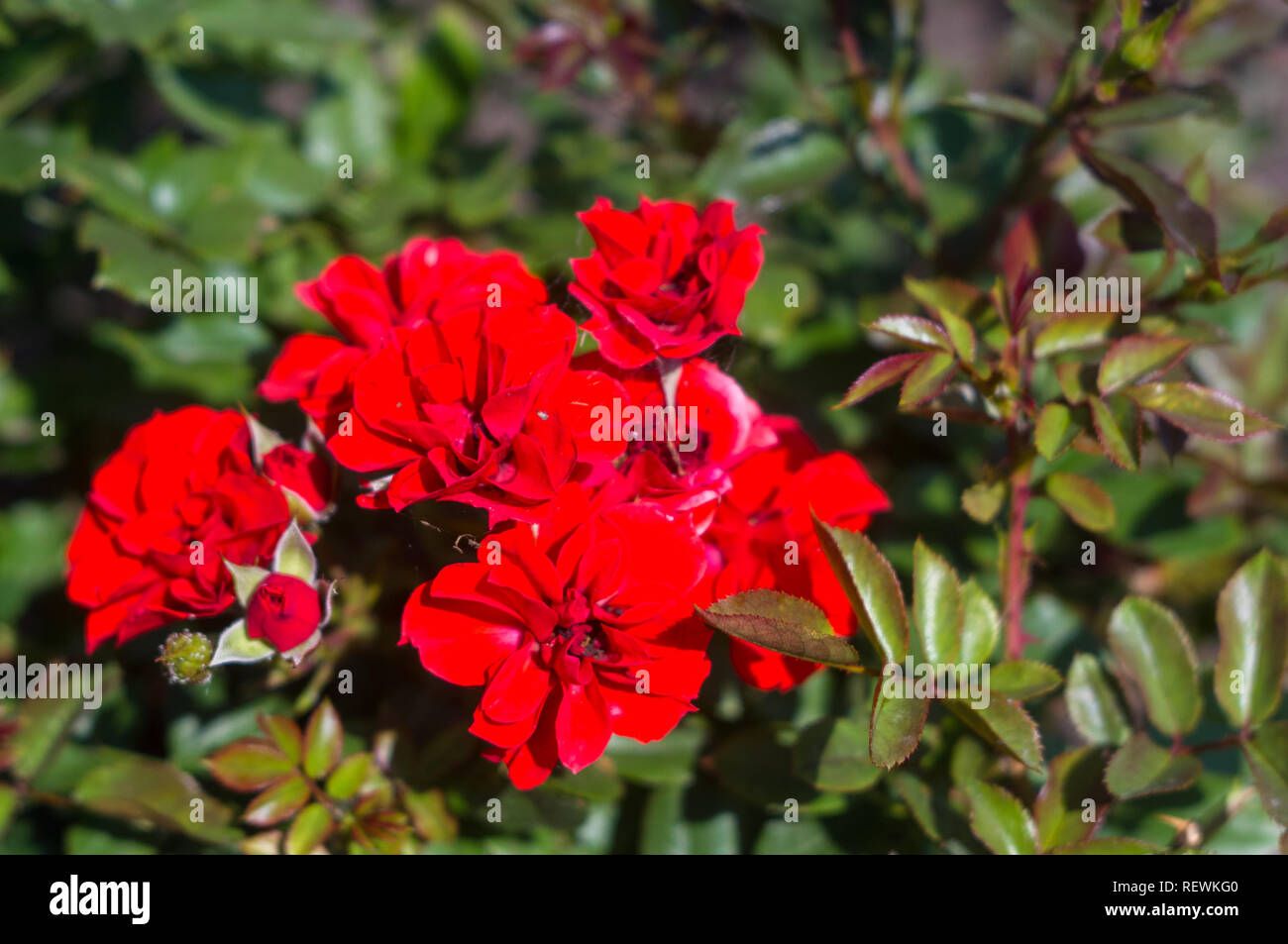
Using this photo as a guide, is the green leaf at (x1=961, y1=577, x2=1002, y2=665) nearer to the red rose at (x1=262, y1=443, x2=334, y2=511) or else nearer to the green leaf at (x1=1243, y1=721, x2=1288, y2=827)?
the green leaf at (x1=1243, y1=721, x2=1288, y2=827)

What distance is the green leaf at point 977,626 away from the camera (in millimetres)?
1268

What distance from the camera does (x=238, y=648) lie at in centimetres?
111

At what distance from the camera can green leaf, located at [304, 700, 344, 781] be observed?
1.35m

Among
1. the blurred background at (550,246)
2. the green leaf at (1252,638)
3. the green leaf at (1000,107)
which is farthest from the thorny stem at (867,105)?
the green leaf at (1252,638)

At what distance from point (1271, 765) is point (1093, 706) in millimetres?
247

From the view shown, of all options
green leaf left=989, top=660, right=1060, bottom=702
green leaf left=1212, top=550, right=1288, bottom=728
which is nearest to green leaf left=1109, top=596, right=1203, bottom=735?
green leaf left=1212, top=550, right=1288, bottom=728

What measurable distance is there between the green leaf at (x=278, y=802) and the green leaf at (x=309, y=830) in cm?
2

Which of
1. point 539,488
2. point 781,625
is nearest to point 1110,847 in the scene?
point 781,625

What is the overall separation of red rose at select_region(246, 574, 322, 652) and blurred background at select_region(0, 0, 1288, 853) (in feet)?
0.87

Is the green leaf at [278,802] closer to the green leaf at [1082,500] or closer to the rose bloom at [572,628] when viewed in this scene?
the rose bloom at [572,628]

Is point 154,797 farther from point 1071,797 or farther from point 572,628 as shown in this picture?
point 1071,797

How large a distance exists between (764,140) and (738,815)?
1.23m
